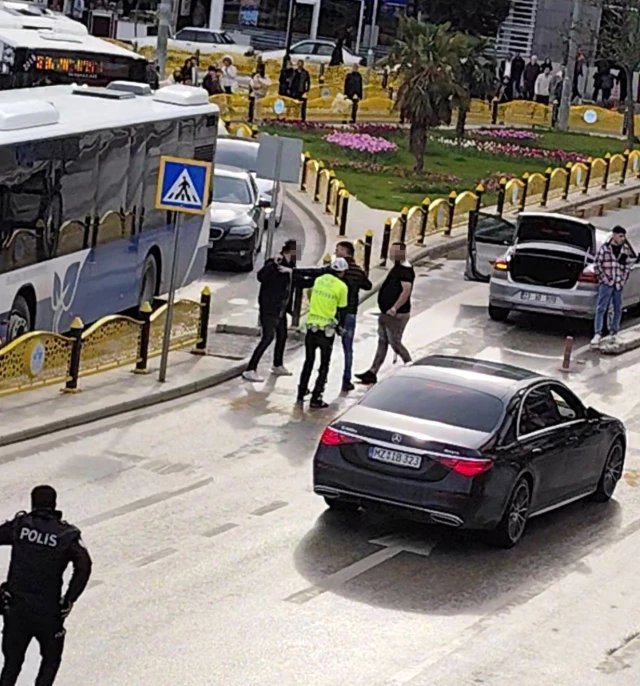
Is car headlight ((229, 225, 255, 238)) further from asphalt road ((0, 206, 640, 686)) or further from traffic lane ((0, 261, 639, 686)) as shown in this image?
asphalt road ((0, 206, 640, 686))

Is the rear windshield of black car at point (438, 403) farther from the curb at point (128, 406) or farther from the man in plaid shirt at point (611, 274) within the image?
the man in plaid shirt at point (611, 274)

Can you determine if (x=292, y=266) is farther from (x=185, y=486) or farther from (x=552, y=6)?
(x=552, y=6)

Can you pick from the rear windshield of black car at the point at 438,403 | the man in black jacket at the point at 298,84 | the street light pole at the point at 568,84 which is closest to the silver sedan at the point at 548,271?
the rear windshield of black car at the point at 438,403

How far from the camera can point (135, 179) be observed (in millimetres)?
23000

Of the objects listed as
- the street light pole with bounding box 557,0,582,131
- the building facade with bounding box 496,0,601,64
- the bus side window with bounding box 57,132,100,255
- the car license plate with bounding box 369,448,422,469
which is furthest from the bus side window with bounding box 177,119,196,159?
the building facade with bounding box 496,0,601,64

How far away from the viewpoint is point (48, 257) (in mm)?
20391

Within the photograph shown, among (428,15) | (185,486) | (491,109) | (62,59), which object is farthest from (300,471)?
(428,15)

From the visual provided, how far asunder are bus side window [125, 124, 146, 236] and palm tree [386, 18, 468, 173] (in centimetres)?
1933

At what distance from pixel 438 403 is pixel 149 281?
10.1 m

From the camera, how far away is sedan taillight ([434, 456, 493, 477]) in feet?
47.4

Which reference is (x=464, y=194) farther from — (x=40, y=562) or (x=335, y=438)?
→ (x=40, y=562)

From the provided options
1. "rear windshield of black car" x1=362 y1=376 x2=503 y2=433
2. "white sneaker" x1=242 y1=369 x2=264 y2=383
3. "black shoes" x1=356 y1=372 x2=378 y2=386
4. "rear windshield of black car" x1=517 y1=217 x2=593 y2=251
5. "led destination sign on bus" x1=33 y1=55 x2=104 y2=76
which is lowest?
"white sneaker" x1=242 y1=369 x2=264 y2=383

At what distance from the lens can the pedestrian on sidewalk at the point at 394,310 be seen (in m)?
21.9

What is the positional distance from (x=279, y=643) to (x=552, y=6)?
213 ft
